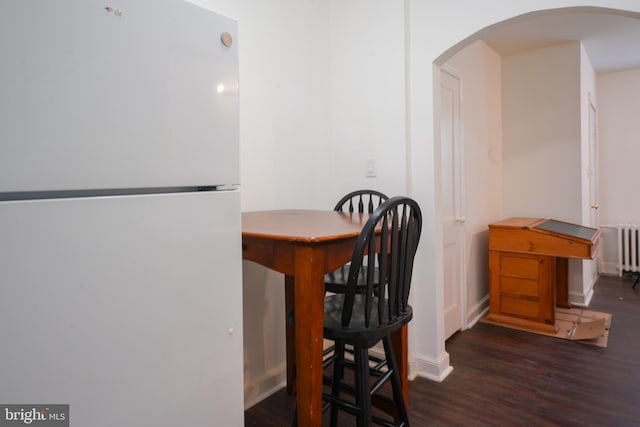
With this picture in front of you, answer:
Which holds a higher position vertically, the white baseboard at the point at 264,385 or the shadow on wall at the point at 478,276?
the shadow on wall at the point at 478,276

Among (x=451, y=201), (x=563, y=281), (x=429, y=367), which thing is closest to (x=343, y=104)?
(x=451, y=201)

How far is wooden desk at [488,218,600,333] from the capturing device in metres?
2.92

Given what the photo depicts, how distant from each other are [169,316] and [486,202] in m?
3.39

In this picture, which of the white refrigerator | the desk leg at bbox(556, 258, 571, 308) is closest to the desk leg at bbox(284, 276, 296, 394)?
the white refrigerator

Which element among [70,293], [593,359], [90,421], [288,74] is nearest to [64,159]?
[70,293]

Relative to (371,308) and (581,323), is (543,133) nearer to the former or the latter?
(581,323)

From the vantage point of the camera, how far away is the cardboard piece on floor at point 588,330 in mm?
2744

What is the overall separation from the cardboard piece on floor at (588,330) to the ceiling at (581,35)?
2.28m

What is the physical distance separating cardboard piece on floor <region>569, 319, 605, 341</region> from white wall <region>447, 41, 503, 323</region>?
71cm

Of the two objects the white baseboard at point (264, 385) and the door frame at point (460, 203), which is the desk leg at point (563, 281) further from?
the white baseboard at point (264, 385)

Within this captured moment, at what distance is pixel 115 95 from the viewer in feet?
2.56

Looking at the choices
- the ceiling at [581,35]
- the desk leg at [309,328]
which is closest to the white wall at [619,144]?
the ceiling at [581,35]

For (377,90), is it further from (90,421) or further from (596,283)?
(596,283)

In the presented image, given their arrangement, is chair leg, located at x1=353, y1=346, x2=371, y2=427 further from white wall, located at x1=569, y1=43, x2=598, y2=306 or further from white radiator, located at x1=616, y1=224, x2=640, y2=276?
white radiator, located at x1=616, y1=224, x2=640, y2=276
